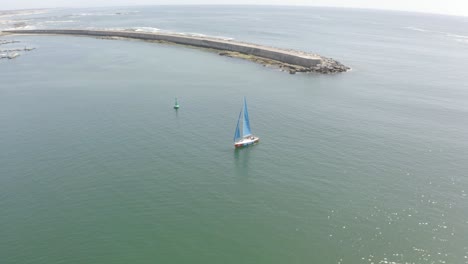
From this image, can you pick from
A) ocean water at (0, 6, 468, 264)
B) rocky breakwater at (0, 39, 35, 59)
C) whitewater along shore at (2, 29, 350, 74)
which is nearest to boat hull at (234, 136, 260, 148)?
ocean water at (0, 6, 468, 264)

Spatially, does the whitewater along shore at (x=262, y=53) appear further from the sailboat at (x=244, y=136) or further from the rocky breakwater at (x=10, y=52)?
the sailboat at (x=244, y=136)

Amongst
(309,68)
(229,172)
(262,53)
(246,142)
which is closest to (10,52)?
(262,53)

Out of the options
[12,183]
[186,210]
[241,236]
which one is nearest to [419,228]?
[241,236]

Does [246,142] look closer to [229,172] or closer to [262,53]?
[229,172]

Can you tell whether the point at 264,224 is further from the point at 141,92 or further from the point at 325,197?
the point at 141,92

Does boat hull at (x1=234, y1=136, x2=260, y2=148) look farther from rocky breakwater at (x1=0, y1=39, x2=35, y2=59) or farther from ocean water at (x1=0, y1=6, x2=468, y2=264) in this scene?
rocky breakwater at (x1=0, y1=39, x2=35, y2=59)

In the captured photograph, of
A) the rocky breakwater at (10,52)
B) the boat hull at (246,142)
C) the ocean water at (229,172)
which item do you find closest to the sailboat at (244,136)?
the boat hull at (246,142)
